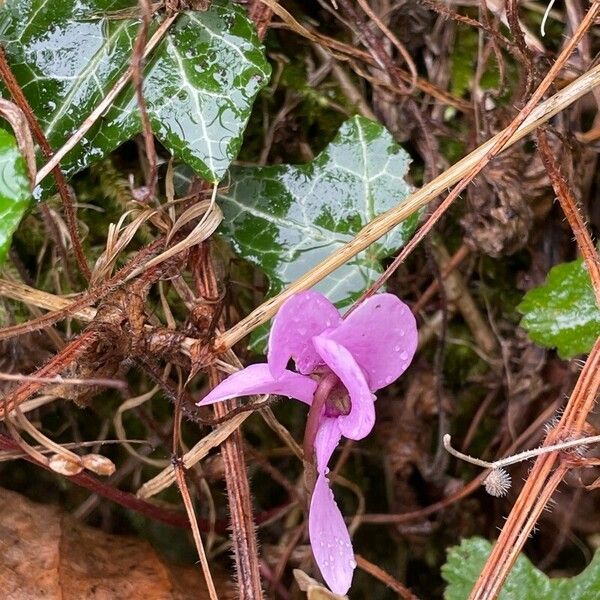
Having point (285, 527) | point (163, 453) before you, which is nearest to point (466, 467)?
point (285, 527)

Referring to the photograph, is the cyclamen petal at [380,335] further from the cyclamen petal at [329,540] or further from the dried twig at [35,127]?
the dried twig at [35,127]

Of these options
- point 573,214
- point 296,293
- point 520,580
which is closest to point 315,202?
point 296,293

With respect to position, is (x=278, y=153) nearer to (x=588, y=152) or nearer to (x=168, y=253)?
(x=168, y=253)

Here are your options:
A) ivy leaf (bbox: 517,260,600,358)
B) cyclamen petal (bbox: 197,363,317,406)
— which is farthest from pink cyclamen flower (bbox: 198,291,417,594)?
ivy leaf (bbox: 517,260,600,358)

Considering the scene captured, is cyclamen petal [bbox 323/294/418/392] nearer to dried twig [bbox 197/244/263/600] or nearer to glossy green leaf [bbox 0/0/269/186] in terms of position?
dried twig [bbox 197/244/263/600]

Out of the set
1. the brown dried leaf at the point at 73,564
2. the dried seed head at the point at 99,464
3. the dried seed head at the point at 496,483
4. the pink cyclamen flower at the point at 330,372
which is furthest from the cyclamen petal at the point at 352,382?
the brown dried leaf at the point at 73,564

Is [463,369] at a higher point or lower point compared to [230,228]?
lower
